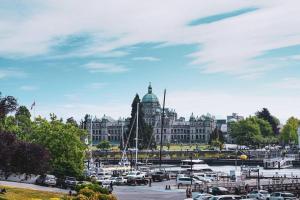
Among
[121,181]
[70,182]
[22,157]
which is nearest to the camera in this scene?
[22,157]

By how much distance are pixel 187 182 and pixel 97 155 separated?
9528cm

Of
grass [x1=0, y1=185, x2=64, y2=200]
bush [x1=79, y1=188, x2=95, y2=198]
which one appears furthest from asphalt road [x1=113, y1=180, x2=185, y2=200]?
bush [x1=79, y1=188, x2=95, y2=198]

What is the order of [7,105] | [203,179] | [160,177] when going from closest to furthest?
[7,105]
[203,179]
[160,177]

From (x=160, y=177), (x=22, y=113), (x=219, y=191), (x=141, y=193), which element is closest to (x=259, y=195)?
(x=219, y=191)

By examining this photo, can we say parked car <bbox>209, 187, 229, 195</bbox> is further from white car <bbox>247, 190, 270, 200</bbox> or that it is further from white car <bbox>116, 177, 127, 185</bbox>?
white car <bbox>116, 177, 127, 185</bbox>

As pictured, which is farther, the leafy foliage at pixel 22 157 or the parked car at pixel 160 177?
the parked car at pixel 160 177

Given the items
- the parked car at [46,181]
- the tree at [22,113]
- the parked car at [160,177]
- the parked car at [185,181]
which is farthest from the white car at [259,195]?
the tree at [22,113]

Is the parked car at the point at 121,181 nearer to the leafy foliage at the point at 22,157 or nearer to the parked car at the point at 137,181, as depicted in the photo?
the parked car at the point at 137,181

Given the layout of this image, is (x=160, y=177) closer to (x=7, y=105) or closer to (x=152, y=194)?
(x=152, y=194)

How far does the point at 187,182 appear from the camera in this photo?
76062 millimetres

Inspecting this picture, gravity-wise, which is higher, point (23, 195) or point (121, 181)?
point (23, 195)

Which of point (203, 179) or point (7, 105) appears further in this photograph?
point (203, 179)

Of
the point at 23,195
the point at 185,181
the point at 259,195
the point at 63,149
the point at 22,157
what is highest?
the point at 63,149

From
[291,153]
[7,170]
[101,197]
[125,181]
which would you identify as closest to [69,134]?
[125,181]
